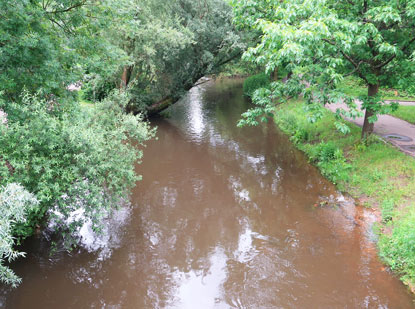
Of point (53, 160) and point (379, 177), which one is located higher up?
point (53, 160)

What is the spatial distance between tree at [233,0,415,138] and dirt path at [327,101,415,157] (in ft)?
3.87

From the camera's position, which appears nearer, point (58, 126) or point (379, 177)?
point (58, 126)

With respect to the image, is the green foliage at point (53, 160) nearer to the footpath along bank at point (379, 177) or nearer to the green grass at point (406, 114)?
the footpath along bank at point (379, 177)

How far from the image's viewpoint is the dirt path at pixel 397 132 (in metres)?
11.6

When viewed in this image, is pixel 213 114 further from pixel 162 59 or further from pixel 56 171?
pixel 56 171

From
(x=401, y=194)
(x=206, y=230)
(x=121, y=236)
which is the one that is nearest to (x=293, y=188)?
(x=401, y=194)

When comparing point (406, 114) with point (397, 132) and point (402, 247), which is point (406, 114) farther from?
point (402, 247)

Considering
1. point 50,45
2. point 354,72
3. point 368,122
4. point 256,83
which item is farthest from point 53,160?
point 256,83

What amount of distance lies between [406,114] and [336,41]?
948cm

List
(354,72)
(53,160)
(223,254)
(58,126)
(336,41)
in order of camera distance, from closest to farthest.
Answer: (53,160), (58,126), (223,254), (336,41), (354,72)

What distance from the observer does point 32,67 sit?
24.1ft

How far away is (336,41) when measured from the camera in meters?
8.74

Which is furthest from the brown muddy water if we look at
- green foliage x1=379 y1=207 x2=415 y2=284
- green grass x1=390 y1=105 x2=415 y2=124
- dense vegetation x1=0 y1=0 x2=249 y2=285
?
green grass x1=390 y1=105 x2=415 y2=124

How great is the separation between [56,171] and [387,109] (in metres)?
10.3
